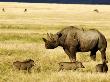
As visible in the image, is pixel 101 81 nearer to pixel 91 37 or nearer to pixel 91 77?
pixel 91 77

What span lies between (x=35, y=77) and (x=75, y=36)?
4.77 meters

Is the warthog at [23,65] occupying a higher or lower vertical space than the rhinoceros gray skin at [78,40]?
lower

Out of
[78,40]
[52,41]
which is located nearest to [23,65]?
[52,41]

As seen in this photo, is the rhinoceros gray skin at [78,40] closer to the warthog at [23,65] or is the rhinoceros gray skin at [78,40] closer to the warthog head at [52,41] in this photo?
the warthog head at [52,41]

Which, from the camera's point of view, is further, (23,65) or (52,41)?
(52,41)

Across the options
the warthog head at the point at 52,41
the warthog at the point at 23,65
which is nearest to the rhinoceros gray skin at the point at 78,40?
the warthog head at the point at 52,41

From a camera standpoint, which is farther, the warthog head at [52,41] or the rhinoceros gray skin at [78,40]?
the rhinoceros gray skin at [78,40]

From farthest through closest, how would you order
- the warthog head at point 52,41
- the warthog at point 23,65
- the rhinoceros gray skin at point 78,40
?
the rhinoceros gray skin at point 78,40 → the warthog head at point 52,41 → the warthog at point 23,65

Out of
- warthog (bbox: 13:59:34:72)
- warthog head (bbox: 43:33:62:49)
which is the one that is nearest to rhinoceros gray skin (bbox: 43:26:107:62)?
warthog head (bbox: 43:33:62:49)

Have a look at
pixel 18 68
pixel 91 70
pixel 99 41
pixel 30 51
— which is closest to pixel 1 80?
pixel 18 68

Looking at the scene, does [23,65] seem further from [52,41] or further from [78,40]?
[78,40]

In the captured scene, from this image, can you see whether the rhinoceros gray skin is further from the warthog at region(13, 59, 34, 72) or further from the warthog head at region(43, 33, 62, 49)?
the warthog at region(13, 59, 34, 72)

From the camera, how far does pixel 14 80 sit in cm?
1538

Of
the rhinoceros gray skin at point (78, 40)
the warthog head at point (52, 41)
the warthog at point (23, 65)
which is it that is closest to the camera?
the warthog at point (23, 65)
